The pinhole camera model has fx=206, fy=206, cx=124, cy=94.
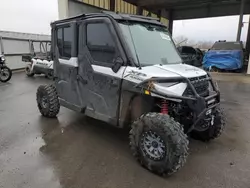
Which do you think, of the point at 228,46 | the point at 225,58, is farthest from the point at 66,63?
the point at 228,46

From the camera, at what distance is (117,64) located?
110 inches

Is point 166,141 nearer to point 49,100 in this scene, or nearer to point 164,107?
point 164,107

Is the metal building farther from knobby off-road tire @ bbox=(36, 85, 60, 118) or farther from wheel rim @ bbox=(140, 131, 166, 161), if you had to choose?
wheel rim @ bbox=(140, 131, 166, 161)

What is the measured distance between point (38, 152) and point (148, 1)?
12925 mm

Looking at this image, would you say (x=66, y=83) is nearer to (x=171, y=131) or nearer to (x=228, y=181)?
(x=171, y=131)

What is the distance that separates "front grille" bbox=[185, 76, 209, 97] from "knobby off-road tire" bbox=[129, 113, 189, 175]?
1.43 ft

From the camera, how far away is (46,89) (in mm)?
4316

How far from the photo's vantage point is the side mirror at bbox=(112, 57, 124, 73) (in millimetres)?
2773

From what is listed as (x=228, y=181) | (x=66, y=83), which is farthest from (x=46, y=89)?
(x=228, y=181)

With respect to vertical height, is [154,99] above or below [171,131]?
above

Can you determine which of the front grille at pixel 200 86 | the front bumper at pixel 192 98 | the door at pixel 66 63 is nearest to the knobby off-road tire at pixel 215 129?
the front grille at pixel 200 86

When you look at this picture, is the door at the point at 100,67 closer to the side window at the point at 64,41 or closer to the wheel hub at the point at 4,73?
the side window at the point at 64,41

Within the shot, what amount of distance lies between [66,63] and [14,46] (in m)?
10.8

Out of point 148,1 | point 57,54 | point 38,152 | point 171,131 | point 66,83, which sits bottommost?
point 38,152
